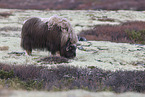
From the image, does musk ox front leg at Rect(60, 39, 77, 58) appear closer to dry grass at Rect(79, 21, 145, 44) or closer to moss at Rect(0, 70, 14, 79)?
moss at Rect(0, 70, 14, 79)

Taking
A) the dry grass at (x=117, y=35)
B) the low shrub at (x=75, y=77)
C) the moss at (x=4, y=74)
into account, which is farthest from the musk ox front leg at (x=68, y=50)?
the dry grass at (x=117, y=35)

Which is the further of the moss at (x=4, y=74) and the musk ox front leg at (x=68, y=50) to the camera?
the musk ox front leg at (x=68, y=50)

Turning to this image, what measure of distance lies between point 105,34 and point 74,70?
12.6 m

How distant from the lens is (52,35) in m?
10.6

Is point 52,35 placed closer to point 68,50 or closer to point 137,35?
point 68,50

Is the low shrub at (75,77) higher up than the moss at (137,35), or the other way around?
the low shrub at (75,77)

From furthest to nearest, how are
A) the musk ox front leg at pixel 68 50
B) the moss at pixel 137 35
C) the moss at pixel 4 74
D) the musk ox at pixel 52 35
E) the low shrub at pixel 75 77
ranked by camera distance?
1. the moss at pixel 137 35
2. the musk ox front leg at pixel 68 50
3. the musk ox at pixel 52 35
4. the moss at pixel 4 74
5. the low shrub at pixel 75 77

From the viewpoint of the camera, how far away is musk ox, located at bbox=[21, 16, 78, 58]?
10.6m

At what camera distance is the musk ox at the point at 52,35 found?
10609 mm

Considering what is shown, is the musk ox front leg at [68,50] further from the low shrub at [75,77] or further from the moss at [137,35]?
the moss at [137,35]

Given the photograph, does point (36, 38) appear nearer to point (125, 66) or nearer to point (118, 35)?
point (125, 66)

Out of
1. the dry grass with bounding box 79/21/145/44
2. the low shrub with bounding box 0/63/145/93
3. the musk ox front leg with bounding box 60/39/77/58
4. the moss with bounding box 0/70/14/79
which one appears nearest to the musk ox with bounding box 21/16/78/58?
the musk ox front leg with bounding box 60/39/77/58

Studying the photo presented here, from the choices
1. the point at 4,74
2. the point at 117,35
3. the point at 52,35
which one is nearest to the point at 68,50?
the point at 52,35

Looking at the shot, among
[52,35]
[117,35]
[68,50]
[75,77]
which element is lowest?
[117,35]
